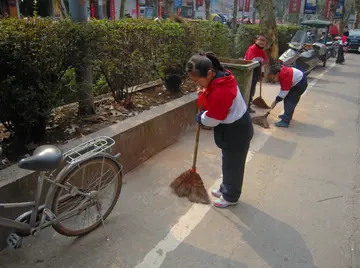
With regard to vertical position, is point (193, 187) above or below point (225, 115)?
below

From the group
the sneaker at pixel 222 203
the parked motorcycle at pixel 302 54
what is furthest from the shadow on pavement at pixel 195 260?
the parked motorcycle at pixel 302 54

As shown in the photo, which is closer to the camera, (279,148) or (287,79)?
(279,148)

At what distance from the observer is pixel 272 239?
2.91 m

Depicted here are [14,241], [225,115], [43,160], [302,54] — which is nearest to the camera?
[43,160]

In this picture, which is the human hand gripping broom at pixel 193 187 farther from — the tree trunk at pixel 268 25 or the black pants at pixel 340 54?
the black pants at pixel 340 54

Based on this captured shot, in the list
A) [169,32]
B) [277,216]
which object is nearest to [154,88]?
[169,32]

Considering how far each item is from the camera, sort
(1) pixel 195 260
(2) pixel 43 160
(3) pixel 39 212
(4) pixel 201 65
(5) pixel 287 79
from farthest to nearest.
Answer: (5) pixel 287 79 → (4) pixel 201 65 → (1) pixel 195 260 → (3) pixel 39 212 → (2) pixel 43 160

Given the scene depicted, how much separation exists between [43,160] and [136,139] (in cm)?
183

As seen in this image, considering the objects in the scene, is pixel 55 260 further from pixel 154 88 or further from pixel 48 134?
pixel 154 88

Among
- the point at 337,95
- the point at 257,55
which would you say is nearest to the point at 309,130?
the point at 257,55

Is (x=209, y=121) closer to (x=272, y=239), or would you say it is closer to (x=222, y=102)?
(x=222, y=102)

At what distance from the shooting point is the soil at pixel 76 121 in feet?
10.6

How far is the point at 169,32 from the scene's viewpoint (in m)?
5.35

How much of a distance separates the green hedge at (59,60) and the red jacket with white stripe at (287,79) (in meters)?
2.08
